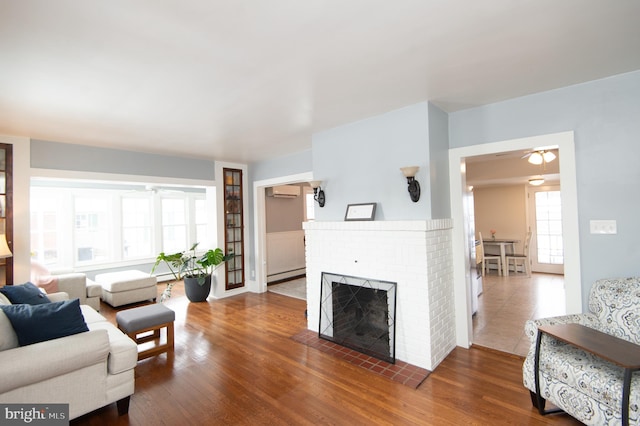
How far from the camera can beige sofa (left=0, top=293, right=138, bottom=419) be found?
177cm

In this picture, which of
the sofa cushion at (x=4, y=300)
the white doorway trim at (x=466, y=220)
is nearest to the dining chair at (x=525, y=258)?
the white doorway trim at (x=466, y=220)

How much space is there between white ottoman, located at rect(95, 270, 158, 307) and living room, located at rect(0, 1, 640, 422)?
1.41m

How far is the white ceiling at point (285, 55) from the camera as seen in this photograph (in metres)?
1.52

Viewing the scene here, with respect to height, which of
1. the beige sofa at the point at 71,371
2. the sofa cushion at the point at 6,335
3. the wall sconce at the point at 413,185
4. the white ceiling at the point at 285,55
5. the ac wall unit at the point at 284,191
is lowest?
the beige sofa at the point at 71,371

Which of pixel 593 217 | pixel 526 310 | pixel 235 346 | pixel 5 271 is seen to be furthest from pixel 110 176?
pixel 526 310

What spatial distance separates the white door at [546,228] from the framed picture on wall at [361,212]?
19.3 feet

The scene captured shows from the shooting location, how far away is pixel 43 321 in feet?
6.47

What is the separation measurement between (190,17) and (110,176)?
11.7 feet

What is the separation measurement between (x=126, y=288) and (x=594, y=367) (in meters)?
5.81

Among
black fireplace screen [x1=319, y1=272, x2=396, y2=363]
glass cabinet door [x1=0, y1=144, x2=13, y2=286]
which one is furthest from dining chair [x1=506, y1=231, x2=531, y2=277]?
glass cabinet door [x1=0, y1=144, x2=13, y2=286]

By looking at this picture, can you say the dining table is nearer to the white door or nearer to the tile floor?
the tile floor

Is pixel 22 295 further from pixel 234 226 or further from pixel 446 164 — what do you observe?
pixel 446 164

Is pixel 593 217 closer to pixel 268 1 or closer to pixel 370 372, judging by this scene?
pixel 370 372

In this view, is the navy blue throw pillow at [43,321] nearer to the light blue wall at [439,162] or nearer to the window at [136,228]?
the light blue wall at [439,162]
